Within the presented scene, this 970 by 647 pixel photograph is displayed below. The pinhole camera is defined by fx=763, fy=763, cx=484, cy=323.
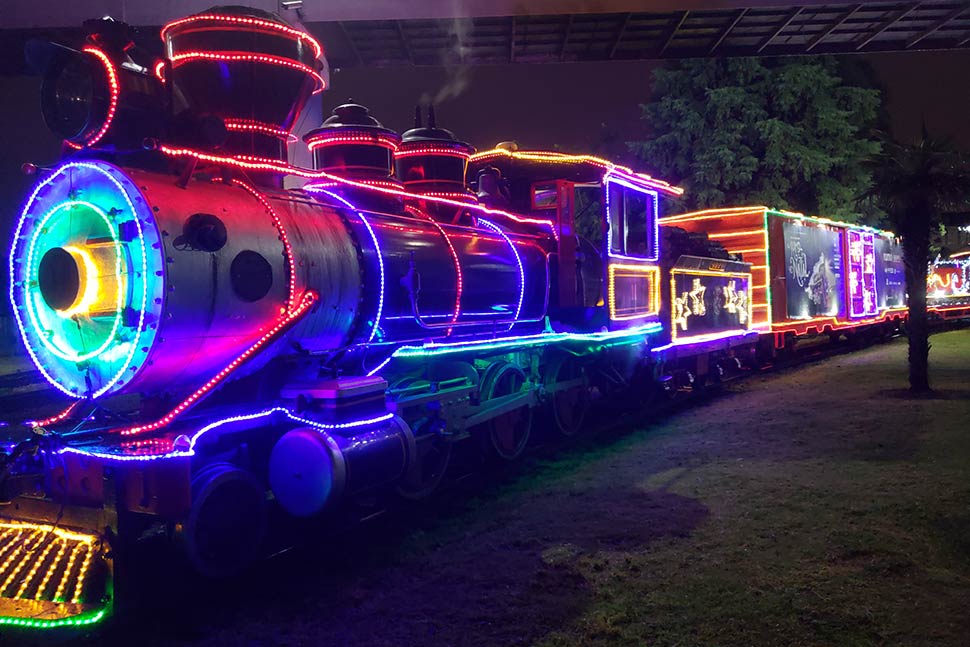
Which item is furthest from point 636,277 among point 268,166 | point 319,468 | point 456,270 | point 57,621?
point 57,621

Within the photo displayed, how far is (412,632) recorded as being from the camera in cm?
379

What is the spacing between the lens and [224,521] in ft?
14.5

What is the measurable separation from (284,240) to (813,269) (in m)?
15.3

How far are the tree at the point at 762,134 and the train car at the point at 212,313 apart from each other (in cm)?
1954

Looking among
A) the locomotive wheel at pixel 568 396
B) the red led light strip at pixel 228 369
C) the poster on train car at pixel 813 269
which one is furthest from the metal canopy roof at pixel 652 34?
the red led light strip at pixel 228 369

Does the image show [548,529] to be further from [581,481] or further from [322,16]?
[322,16]

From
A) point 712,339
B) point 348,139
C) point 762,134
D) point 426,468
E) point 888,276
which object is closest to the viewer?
point 348,139

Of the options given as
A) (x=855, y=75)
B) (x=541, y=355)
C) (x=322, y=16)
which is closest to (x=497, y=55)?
(x=322, y=16)

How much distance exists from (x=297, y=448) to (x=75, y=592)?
1.42 metres

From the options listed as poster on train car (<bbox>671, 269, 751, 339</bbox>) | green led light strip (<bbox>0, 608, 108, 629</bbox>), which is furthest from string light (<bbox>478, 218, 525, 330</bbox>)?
green led light strip (<bbox>0, 608, 108, 629</bbox>)

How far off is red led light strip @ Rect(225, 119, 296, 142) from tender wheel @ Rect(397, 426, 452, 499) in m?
2.55

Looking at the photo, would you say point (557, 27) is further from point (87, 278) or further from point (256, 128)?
point (87, 278)

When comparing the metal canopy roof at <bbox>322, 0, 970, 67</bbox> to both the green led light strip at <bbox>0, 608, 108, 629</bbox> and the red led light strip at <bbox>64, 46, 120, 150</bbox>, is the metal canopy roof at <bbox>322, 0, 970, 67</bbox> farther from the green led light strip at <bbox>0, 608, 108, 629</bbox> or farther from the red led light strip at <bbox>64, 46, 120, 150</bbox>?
the green led light strip at <bbox>0, 608, 108, 629</bbox>

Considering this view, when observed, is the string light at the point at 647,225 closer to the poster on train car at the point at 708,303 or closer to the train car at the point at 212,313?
the poster on train car at the point at 708,303
